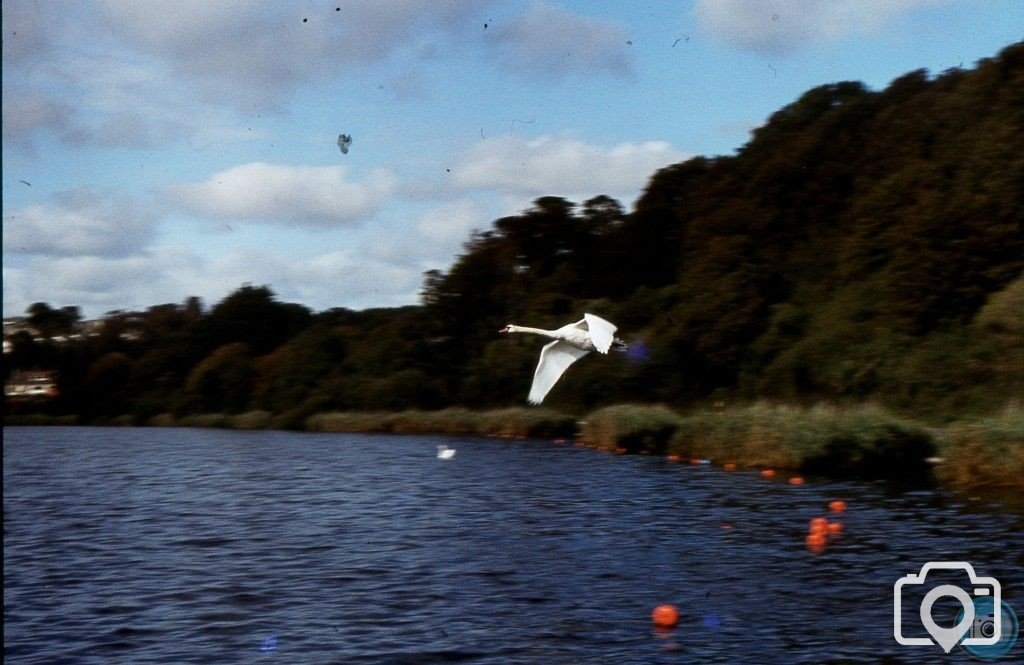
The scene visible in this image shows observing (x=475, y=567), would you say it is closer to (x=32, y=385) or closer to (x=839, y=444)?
(x=839, y=444)

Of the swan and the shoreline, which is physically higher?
the swan

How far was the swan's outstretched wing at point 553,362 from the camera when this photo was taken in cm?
1455

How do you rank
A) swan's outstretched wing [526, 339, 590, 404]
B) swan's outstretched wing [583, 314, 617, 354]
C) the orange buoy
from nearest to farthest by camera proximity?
1. the orange buoy
2. swan's outstretched wing [583, 314, 617, 354]
3. swan's outstretched wing [526, 339, 590, 404]

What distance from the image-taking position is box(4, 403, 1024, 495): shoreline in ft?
72.9

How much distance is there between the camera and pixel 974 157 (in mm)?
42250

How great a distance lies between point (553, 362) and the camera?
15109 millimetres

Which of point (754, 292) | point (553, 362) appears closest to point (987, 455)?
point (553, 362)

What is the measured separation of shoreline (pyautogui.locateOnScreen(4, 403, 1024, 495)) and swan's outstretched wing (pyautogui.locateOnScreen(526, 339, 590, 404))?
34.8ft

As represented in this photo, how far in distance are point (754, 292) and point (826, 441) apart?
24305 millimetres

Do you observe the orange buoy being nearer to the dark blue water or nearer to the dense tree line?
the dark blue water

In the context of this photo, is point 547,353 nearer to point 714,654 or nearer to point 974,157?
point 714,654

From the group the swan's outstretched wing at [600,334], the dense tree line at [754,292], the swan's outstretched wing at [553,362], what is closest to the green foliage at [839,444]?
the dense tree line at [754,292]

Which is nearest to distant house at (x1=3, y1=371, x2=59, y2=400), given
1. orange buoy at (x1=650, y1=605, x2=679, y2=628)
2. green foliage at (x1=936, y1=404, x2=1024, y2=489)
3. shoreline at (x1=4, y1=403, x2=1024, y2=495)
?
shoreline at (x1=4, y1=403, x2=1024, y2=495)

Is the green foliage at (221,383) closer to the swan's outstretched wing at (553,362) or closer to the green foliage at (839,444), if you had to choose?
the green foliage at (839,444)
